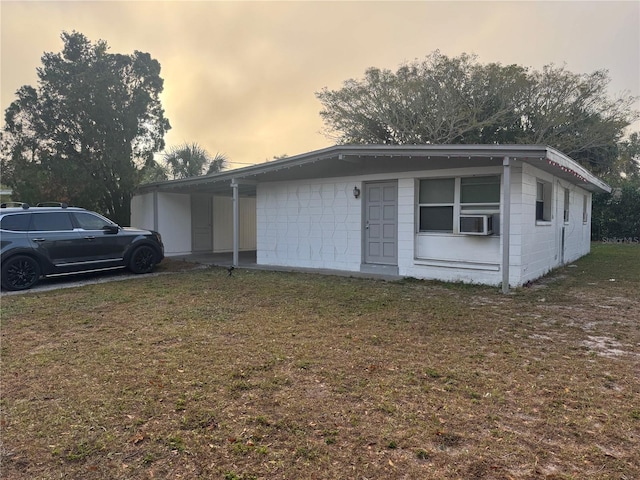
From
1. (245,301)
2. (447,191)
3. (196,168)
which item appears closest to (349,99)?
(196,168)

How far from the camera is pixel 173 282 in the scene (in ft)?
27.7

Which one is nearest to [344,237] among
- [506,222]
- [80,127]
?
[506,222]

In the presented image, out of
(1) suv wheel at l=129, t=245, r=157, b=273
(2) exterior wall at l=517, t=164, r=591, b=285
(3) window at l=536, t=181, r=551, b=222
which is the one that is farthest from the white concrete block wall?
(3) window at l=536, t=181, r=551, b=222

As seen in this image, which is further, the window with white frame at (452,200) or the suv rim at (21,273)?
the window with white frame at (452,200)

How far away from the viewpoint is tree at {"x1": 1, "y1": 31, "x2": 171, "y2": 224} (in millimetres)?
12484

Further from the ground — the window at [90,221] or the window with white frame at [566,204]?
the window with white frame at [566,204]

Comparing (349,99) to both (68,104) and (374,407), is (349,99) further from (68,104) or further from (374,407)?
(374,407)

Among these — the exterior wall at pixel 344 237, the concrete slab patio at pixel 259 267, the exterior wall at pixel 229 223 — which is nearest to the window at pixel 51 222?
the concrete slab patio at pixel 259 267

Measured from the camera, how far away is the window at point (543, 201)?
8875mm

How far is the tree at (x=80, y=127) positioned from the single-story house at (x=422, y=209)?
2688 mm

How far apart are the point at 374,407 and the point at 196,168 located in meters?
21.2

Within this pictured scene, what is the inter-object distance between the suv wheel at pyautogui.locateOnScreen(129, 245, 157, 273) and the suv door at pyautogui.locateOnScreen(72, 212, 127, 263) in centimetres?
31

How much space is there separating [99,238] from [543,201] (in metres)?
9.65

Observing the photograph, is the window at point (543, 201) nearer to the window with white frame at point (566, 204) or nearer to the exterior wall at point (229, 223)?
the window with white frame at point (566, 204)
